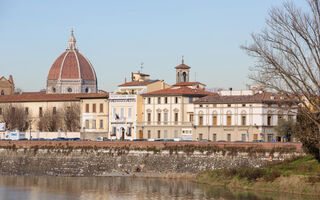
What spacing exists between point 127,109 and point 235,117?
17256 mm

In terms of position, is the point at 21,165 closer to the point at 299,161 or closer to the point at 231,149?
the point at 231,149

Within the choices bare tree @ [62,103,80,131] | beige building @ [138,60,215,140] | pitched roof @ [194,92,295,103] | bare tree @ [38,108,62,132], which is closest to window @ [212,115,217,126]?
pitched roof @ [194,92,295,103]

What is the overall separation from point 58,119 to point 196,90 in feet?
82.9

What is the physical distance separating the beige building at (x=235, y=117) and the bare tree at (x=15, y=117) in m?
33.6

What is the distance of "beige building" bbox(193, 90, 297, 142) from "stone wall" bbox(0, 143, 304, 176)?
55.9ft

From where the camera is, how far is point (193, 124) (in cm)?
9350

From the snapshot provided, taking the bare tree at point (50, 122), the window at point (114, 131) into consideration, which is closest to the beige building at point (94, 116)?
the window at point (114, 131)

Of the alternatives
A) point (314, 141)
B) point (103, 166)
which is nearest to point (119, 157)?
point (103, 166)

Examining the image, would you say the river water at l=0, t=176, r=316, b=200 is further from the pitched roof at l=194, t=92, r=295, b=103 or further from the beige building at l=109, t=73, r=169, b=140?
the beige building at l=109, t=73, r=169, b=140

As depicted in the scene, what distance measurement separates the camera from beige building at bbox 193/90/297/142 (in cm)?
8800

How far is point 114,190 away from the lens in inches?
2388

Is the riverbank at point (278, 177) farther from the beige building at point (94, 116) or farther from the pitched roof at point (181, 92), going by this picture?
the beige building at point (94, 116)

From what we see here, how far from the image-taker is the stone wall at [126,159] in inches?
2694

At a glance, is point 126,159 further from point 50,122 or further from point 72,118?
point 50,122
